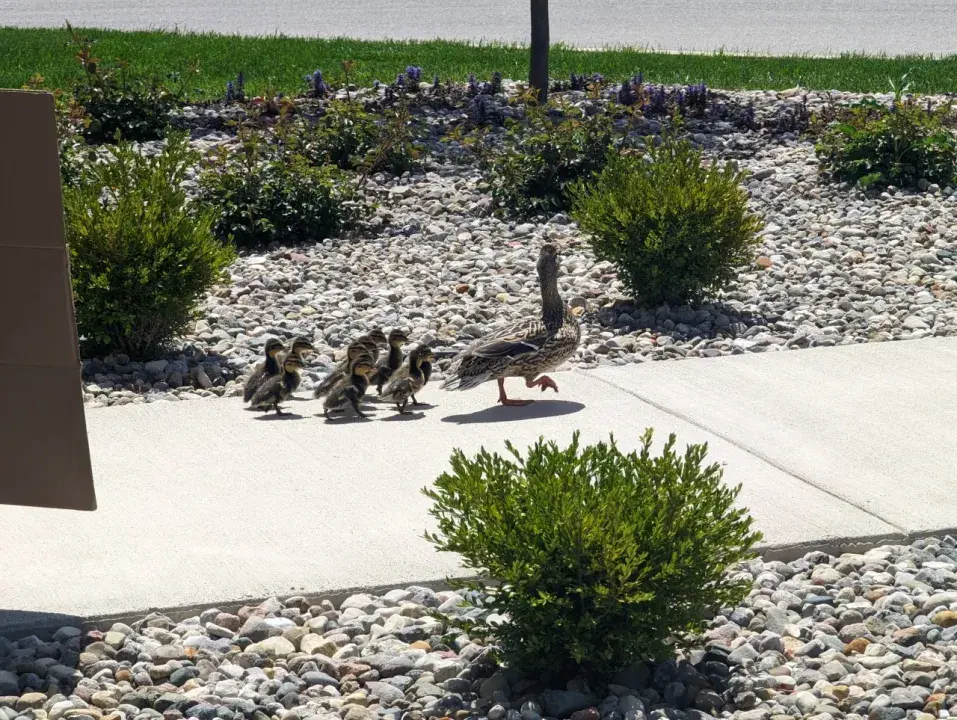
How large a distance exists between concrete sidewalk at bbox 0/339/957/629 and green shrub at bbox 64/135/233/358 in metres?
0.98

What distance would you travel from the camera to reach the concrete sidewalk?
5414 millimetres

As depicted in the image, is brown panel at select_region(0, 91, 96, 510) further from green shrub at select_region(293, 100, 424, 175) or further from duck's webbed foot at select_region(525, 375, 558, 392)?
green shrub at select_region(293, 100, 424, 175)

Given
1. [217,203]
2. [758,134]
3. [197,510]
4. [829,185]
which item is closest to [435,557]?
[197,510]

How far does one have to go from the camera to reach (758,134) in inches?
577

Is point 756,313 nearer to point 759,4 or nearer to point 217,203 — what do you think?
point 217,203

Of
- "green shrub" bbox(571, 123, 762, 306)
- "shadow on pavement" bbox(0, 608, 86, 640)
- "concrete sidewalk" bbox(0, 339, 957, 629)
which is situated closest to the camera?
"shadow on pavement" bbox(0, 608, 86, 640)

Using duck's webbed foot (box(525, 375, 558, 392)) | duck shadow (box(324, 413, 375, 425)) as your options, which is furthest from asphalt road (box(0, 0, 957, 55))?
duck shadow (box(324, 413, 375, 425))

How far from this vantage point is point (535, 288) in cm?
1020

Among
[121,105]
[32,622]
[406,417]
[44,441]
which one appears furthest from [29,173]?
[121,105]

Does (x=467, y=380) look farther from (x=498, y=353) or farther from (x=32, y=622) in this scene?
(x=32, y=622)

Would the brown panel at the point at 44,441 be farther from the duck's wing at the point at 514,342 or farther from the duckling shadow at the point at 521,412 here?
the duck's wing at the point at 514,342

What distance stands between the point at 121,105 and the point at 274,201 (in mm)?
3944

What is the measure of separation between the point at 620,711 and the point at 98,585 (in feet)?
6.92

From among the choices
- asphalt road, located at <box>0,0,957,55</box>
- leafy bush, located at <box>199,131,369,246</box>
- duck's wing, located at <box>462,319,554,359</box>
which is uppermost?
asphalt road, located at <box>0,0,957,55</box>
